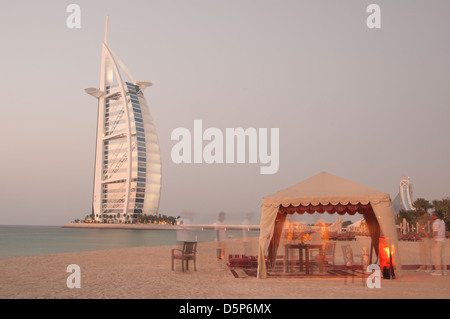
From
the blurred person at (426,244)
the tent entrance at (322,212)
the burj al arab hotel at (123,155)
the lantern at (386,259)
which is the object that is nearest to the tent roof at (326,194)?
the tent entrance at (322,212)

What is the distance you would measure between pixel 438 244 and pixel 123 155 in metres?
112

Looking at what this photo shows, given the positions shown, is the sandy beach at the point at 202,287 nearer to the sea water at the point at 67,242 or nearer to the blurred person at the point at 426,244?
the blurred person at the point at 426,244

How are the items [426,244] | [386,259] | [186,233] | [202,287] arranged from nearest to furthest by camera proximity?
[202,287] < [386,259] < [426,244] < [186,233]

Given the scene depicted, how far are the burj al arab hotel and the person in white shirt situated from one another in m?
103

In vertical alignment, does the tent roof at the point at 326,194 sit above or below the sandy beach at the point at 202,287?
above

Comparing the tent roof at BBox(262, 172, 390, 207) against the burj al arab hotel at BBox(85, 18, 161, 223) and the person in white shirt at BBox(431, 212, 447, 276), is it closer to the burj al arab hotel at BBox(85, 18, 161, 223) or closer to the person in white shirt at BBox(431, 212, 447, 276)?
the person in white shirt at BBox(431, 212, 447, 276)

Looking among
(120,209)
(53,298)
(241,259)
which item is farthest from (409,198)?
(53,298)

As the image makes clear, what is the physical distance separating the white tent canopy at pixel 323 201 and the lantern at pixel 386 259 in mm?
108

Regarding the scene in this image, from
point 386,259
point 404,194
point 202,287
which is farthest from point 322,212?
point 404,194

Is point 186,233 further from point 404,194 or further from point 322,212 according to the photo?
point 322,212

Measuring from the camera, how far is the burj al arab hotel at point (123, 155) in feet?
374

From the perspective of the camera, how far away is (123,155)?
117625 millimetres
